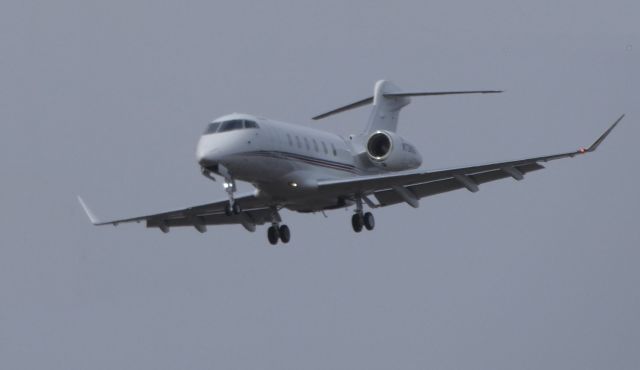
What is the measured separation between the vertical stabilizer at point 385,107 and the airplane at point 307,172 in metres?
0.82

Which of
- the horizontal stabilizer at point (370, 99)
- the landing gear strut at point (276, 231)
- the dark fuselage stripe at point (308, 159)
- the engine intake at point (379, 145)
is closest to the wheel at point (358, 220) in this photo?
the dark fuselage stripe at point (308, 159)

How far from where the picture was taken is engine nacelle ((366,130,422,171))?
4338 centimetres

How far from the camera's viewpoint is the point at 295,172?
131 feet

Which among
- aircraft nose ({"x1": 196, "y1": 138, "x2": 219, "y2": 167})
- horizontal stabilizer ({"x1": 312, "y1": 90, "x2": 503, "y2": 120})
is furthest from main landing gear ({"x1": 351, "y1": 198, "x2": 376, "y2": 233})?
aircraft nose ({"x1": 196, "y1": 138, "x2": 219, "y2": 167})

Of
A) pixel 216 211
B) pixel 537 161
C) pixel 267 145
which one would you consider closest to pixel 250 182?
pixel 267 145

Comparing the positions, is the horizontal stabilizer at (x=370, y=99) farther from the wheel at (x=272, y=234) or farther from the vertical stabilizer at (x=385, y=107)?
the wheel at (x=272, y=234)

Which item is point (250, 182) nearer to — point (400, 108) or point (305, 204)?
point (305, 204)

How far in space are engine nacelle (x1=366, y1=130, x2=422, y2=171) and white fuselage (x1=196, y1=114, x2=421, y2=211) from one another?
0.52 m

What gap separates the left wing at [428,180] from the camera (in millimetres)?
40156

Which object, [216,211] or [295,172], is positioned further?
[216,211]

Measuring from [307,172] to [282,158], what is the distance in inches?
44.9

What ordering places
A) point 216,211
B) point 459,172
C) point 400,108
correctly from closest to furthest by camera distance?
point 459,172, point 216,211, point 400,108

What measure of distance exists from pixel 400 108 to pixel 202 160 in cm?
1127

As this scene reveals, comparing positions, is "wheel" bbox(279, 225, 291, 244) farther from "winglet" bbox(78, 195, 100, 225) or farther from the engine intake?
"winglet" bbox(78, 195, 100, 225)
